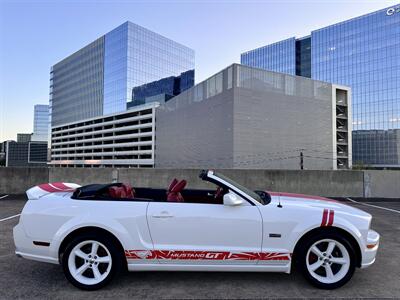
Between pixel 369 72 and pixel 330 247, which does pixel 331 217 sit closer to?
pixel 330 247

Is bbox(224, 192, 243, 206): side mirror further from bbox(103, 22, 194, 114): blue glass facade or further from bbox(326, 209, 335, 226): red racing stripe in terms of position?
Result: bbox(103, 22, 194, 114): blue glass facade

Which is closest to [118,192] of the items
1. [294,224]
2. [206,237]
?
[206,237]

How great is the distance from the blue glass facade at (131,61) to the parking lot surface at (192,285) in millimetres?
95569

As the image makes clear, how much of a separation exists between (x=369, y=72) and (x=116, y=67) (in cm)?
7821

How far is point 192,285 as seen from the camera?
360cm

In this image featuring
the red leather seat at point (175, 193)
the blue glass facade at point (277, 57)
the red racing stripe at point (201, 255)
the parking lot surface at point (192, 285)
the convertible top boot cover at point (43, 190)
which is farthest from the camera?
the blue glass facade at point (277, 57)

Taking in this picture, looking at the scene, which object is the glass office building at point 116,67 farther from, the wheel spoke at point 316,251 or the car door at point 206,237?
the wheel spoke at point 316,251

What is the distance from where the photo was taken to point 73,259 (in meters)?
3.52

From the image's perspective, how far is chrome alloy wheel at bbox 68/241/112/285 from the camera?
11.5ft

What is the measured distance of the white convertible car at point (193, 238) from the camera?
349 centimetres

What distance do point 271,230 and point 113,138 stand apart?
10025cm

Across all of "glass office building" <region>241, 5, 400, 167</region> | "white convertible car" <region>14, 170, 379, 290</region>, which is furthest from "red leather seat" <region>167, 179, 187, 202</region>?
"glass office building" <region>241, 5, 400, 167</region>

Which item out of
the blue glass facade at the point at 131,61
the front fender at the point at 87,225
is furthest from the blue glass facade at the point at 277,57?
the front fender at the point at 87,225

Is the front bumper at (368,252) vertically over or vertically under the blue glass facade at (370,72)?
under
